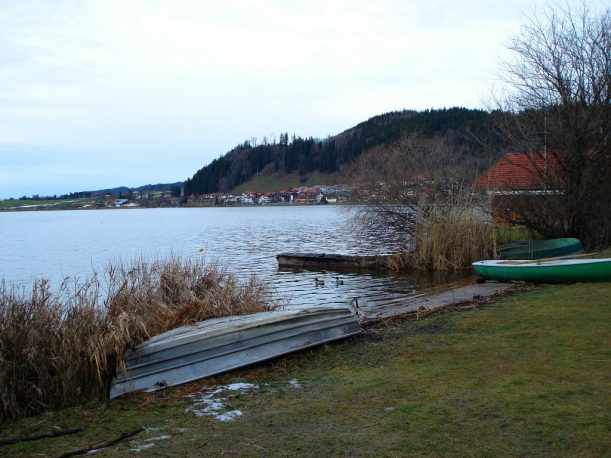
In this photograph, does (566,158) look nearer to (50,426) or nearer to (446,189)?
(446,189)

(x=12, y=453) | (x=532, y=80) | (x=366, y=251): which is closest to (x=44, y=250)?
(x=366, y=251)

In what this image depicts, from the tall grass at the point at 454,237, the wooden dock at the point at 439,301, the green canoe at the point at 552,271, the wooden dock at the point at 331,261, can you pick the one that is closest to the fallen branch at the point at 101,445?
the wooden dock at the point at 439,301

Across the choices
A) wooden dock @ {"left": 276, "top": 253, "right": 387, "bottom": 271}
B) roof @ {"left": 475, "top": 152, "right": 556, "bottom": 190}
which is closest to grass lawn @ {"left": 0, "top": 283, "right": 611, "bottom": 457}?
roof @ {"left": 475, "top": 152, "right": 556, "bottom": 190}

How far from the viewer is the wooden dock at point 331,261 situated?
80.9ft

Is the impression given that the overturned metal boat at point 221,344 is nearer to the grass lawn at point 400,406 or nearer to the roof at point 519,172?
the grass lawn at point 400,406

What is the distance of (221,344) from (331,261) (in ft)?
60.4

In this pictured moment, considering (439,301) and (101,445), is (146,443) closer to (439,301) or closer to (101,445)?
(101,445)

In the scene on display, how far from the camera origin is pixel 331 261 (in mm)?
25875

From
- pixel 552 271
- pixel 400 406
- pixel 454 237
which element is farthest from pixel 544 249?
pixel 400 406

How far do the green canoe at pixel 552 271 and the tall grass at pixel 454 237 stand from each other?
19.8 feet

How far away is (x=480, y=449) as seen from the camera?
446cm

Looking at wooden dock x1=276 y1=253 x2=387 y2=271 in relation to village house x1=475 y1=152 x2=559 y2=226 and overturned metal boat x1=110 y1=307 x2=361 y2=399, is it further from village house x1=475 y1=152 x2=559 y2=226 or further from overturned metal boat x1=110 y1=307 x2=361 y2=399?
overturned metal boat x1=110 y1=307 x2=361 y2=399

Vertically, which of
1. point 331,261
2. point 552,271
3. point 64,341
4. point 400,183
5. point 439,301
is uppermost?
point 400,183

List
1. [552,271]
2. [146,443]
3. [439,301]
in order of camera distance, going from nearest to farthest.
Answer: [146,443] → [439,301] → [552,271]
